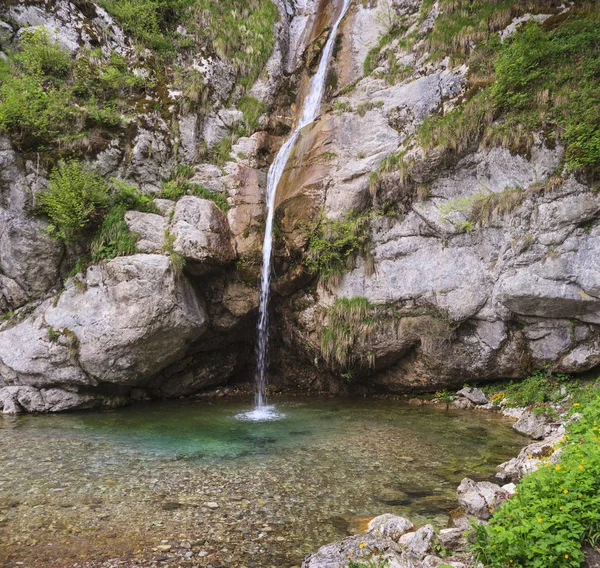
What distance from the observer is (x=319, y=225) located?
12.3m

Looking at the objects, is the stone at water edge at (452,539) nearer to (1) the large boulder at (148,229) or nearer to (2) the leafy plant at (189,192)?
(1) the large boulder at (148,229)

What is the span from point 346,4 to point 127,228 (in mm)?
13492

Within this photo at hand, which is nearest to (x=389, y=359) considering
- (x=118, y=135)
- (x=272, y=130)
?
(x=272, y=130)

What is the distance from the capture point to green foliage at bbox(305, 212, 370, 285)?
1195 centimetres

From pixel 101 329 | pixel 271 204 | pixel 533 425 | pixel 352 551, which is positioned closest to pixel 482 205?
pixel 533 425

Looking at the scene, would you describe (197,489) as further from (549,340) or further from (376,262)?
(549,340)

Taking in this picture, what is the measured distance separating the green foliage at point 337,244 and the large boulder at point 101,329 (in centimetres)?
401

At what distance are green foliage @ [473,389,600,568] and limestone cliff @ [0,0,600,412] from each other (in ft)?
23.0

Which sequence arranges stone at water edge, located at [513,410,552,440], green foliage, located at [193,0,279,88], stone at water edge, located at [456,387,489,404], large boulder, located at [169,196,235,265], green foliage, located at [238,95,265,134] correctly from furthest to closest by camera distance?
green foliage, located at [193,0,279,88] < green foliage, located at [238,95,265,134] < large boulder, located at [169,196,235,265] < stone at water edge, located at [456,387,489,404] < stone at water edge, located at [513,410,552,440]

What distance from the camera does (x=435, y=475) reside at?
6051 mm

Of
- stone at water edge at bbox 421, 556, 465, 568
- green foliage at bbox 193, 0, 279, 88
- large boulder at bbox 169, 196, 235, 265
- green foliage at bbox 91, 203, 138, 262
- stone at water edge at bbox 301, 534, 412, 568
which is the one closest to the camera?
stone at water edge at bbox 421, 556, 465, 568

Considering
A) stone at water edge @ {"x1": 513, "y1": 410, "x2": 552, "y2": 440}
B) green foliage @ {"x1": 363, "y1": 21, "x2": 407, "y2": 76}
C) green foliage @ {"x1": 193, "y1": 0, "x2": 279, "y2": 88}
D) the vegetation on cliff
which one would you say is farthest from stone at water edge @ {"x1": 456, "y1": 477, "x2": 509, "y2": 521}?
green foliage @ {"x1": 193, "y1": 0, "x2": 279, "y2": 88}

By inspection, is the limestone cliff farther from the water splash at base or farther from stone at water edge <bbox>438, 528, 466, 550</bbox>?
stone at water edge <bbox>438, 528, 466, 550</bbox>

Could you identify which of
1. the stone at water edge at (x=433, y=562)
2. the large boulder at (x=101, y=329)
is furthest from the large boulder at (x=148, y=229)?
the stone at water edge at (x=433, y=562)
